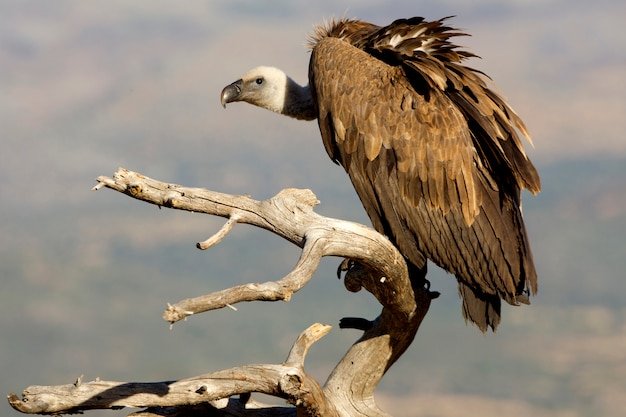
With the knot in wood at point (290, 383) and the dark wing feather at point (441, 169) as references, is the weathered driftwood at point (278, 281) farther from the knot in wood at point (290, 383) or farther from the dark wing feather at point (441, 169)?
the dark wing feather at point (441, 169)

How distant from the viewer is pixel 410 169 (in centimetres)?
731

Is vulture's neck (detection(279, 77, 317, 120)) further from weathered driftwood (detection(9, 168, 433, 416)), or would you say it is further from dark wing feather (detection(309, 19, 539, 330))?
weathered driftwood (detection(9, 168, 433, 416))

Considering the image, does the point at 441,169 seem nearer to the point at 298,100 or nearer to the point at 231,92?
the point at 298,100

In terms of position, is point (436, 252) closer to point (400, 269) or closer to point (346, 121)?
point (400, 269)

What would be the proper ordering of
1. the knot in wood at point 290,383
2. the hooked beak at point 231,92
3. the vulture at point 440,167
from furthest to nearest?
the hooked beak at point 231,92
the vulture at point 440,167
the knot in wood at point 290,383

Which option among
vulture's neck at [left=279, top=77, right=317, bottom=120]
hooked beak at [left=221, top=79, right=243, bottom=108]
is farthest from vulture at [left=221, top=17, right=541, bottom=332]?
hooked beak at [left=221, top=79, right=243, bottom=108]

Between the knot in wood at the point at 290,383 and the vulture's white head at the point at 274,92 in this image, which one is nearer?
the knot in wood at the point at 290,383

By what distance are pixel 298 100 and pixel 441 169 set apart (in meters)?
2.39

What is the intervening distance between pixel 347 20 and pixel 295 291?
12.9 ft

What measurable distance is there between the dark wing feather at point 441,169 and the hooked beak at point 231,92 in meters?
1.81

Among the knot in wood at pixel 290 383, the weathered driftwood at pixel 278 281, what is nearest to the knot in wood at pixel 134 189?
the weathered driftwood at pixel 278 281

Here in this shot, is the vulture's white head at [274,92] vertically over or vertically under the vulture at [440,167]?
over

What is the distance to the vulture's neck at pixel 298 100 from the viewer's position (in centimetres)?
910

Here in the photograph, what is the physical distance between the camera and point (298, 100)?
912cm
